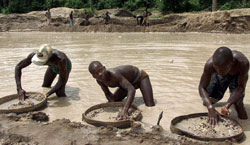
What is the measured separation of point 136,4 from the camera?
30.6m

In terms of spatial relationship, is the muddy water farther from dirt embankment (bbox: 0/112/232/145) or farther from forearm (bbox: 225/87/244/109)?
dirt embankment (bbox: 0/112/232/145)

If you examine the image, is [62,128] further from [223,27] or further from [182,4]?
[182,4]

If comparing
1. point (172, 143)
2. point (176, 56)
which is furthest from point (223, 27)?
point (172, 143)

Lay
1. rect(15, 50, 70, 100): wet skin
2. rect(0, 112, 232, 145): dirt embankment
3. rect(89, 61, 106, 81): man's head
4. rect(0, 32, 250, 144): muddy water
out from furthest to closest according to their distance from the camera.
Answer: rect(15, 50, 70, 100): wet skin
rect(0, 32, 250, 144): muddy water
rect(89, 61, 106, 81): man's head
rect(0, 112, 232, 145): dirt embankment

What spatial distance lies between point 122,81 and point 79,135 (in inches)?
44.2

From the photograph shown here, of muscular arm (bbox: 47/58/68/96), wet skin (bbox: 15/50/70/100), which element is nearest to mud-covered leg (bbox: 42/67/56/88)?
wet skin (bbox: 15/50/70/100)

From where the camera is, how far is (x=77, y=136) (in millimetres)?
2896

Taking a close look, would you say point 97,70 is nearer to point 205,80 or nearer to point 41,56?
point 41,56

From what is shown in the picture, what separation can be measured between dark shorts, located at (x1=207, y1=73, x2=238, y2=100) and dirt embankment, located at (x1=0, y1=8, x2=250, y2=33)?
13.6m

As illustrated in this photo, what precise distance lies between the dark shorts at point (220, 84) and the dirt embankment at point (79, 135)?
1142 millimetres

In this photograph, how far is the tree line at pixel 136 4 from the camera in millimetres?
24039

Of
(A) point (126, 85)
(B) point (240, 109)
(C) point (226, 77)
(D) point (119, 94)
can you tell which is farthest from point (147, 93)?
(B) point (240, 109)

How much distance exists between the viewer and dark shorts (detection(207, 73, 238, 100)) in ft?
11.7

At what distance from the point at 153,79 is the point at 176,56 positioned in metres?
2.99
